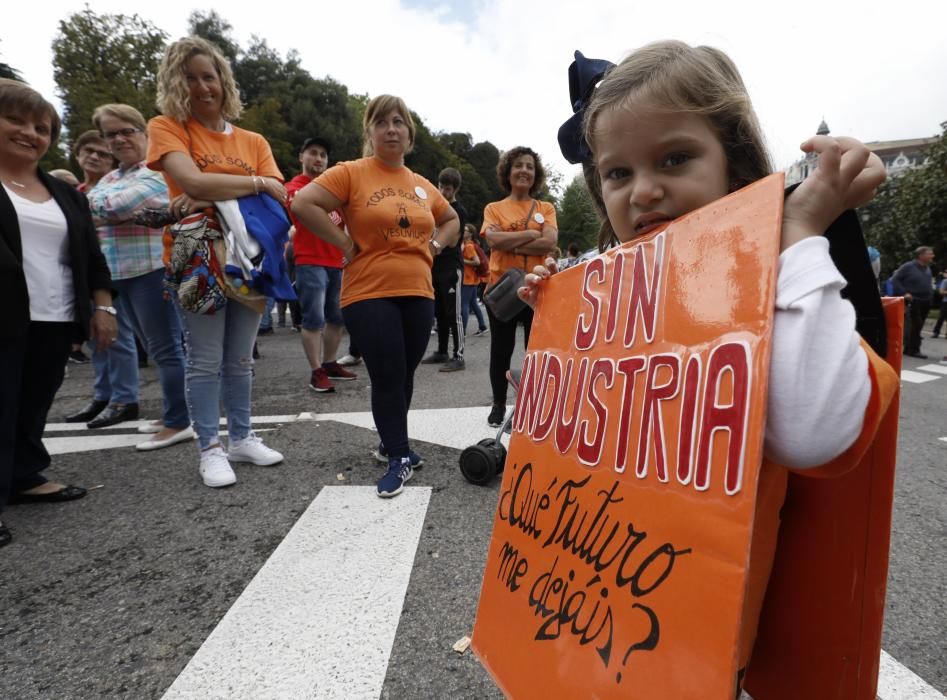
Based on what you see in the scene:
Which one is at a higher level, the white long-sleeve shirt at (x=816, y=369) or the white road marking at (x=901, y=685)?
the white long-sleeve shirt at (x=816, y=369)

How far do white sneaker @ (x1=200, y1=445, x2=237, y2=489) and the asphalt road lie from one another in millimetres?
65

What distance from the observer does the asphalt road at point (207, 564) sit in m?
1.36

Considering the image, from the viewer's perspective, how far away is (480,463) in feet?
8.16

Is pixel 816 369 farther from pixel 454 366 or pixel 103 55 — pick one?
pixel 103 55

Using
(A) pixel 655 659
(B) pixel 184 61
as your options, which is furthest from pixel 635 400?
(B) pixel 184 61

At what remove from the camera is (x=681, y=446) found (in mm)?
696

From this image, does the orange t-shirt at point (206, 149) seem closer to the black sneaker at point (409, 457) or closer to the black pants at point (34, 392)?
the black pants at point (34, 392)

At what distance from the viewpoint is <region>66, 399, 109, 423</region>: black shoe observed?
3896 mm

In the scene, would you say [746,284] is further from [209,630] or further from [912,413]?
[912,413]

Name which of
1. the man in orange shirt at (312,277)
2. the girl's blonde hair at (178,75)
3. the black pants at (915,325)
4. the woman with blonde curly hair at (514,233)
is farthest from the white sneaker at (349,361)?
the black pants at (915,325)

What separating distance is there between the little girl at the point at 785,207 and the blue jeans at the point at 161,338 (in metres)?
2.83

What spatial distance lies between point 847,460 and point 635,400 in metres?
0.27

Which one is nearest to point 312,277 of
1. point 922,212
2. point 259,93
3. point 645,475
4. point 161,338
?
point 161,338

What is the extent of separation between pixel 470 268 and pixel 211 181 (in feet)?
18.8
